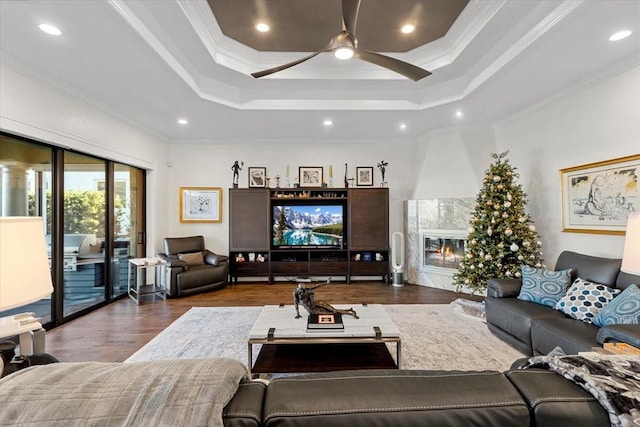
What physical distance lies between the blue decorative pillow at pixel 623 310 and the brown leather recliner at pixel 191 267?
5049mm

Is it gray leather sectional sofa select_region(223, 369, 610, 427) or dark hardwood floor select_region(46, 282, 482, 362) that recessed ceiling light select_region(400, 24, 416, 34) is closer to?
gray leather sectional sofa select_region(223, 369, 610, 427)

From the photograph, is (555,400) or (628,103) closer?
(555,400)

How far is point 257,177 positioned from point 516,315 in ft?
16.1

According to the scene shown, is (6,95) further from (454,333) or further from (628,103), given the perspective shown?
(628,103)

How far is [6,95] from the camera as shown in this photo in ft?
9.46

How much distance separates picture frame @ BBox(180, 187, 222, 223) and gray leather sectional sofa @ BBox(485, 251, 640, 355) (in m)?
5.01

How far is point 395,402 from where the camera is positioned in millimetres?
795

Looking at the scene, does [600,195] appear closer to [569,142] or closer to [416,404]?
[569,142]

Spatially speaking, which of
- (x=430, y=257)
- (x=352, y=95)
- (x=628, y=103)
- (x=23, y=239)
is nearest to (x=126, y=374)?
(x=23, y=239)

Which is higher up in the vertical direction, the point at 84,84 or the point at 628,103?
the point at 84,84

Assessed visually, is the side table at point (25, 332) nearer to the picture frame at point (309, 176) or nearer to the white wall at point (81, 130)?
the white wall at point (81, 130)

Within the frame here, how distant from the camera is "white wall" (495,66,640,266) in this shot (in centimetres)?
315

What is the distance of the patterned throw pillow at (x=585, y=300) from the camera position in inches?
101

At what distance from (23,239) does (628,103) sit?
4913 mm
